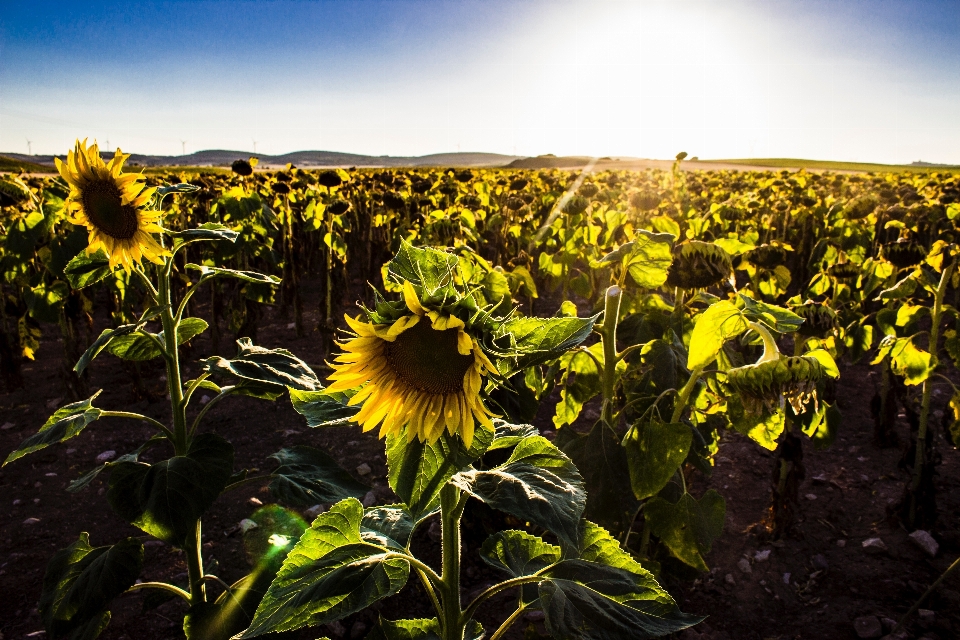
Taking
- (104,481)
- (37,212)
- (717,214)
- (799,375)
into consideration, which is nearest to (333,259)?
(37,212)

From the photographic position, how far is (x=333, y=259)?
6637mm

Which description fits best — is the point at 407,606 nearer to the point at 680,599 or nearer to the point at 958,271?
the point at 680,599

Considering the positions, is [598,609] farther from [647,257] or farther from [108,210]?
[108,210]

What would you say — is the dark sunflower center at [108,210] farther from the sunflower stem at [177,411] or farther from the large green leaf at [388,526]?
the large green leaf at [388,526]

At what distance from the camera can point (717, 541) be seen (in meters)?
3.00

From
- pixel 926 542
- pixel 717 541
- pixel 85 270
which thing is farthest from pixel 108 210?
pixel 926 542

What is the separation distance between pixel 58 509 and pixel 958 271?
493 cm

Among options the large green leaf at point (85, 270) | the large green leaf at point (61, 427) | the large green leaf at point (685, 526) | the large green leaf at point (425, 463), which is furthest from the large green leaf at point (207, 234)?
the large green leaf at point (685, 526)

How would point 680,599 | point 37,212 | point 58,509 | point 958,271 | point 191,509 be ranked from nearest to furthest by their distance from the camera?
point 191,509 → point 680,599 → point 958,271 → point 58,509 → point 37,212

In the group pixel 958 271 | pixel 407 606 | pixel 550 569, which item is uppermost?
pixel 958 271

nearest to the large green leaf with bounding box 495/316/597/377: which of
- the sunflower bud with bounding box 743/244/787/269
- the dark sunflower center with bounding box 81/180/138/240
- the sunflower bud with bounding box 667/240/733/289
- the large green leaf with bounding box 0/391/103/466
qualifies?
the sunflower bud with bounding box 667/240/733/289

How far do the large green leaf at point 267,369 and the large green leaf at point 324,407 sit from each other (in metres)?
0.59

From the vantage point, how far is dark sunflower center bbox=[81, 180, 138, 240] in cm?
212

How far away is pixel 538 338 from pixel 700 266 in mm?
1135
